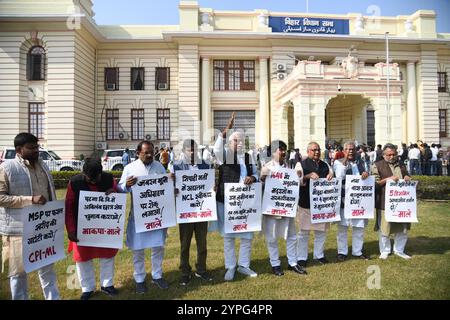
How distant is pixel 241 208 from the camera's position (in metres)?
Answer: 5.22

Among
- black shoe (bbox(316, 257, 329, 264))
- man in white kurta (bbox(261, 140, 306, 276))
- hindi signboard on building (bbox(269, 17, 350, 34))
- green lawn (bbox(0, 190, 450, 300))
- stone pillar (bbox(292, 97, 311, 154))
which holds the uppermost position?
hindi signboard on building (bbox(269, 17, 350, 34))

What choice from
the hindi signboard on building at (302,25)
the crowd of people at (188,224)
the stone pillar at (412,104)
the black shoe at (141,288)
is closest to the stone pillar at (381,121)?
the hindi signboard on building at (302,25)

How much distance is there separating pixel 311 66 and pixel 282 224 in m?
16.2

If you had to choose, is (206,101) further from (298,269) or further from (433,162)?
(298,269)

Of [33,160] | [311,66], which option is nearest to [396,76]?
[311,66]

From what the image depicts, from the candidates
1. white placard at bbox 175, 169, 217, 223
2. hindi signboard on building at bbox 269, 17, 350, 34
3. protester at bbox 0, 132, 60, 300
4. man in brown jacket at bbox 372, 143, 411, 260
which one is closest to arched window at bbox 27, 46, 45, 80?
hindi signboard on building at bbox 269, 17, 350, 34

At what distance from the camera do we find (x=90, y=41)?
24750 millimetres

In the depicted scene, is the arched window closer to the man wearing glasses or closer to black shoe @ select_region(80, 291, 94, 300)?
black shoe @ select_region(80, 291, 94, 300)

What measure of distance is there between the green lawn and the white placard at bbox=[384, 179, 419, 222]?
0.77 m

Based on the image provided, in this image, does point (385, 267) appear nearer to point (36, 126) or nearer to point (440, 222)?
point (440, 222)

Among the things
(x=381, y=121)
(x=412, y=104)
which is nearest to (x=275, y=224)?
(x=381, y=121)

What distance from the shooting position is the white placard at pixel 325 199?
5.65 m

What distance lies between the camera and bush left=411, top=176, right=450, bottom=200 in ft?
38.4

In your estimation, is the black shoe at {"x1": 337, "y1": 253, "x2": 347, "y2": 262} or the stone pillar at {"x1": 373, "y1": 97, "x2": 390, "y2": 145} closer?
the black shoe at {"x1": 337, "y1": 253, "x2": 347, "y2": 262}
